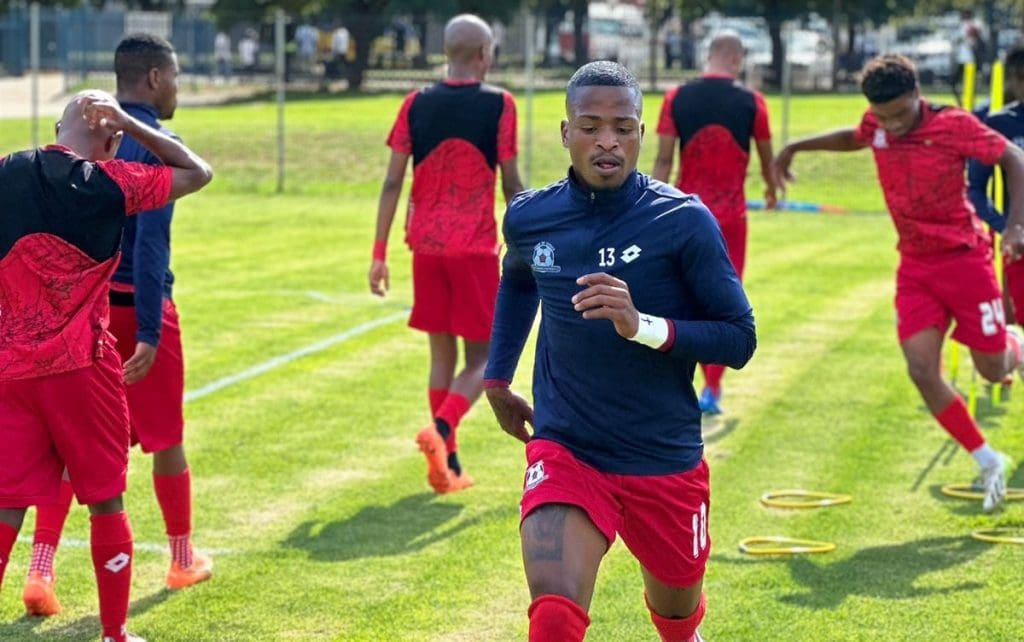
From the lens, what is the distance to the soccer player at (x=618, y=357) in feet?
17.1

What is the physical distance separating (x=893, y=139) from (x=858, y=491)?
1.90 meters

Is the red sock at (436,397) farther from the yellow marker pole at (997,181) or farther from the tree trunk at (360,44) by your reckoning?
the tree trunk at (360,44)

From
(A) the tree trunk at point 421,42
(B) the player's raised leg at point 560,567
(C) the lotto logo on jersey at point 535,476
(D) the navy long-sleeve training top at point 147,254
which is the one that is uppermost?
(A) the tree trunk at point 421,42

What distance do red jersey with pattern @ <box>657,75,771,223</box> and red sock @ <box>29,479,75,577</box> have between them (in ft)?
19.0

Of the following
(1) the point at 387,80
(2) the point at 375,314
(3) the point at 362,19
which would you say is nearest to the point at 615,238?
(2) the point at 375,314

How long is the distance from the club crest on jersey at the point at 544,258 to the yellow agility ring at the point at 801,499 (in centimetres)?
394

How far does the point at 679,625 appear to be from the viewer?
559cm

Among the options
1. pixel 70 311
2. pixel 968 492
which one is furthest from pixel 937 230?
pixel 70 311

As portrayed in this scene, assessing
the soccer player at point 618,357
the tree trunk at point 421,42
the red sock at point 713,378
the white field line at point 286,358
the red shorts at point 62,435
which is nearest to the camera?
the soccer player at point 618,357

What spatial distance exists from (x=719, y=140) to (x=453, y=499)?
3922 millimetres

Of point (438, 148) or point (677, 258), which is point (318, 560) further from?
point (677, 258)

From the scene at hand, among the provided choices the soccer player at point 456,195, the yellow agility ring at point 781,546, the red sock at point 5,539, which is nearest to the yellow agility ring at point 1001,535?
the yellow agility ring at point 781,546

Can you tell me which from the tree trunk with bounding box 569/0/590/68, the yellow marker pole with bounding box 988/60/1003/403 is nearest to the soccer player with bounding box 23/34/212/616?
the yellow marker pole with bounding box 988/60/1003/403

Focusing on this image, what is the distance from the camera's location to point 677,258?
5.25m
